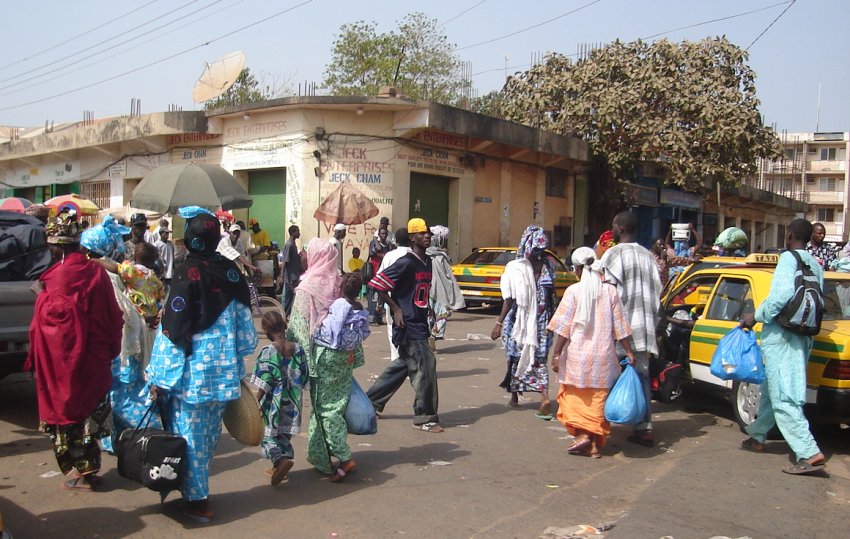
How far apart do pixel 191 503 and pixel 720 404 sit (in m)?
6.16

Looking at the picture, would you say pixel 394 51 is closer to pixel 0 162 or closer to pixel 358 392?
pixel 0 162

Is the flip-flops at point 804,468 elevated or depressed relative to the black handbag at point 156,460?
depressed

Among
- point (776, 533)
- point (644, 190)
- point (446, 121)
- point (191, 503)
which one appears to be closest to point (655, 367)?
point (776, 533)

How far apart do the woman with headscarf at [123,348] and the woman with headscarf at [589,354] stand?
3.20 m

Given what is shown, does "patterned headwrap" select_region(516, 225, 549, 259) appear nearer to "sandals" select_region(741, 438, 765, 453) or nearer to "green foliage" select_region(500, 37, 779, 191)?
"sandals" select_region(741, 438, 765, 453)

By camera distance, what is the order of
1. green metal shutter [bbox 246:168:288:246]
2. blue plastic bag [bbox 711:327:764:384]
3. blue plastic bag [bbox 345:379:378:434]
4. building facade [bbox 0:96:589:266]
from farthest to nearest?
green metal shutter [bbox 246:168:288:246], building facade [bbox 0:96:589:266], blue plastic bag [bbox 711:327:764:384], blue plastic bag [bbox 345:379:378:434]

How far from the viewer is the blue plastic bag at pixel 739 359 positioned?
6.05 m

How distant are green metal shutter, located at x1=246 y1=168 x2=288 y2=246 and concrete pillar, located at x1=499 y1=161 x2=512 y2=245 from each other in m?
6.69

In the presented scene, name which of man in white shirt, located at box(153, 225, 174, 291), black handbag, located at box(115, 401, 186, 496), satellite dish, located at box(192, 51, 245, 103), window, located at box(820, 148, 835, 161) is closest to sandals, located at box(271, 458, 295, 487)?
black handbag, located at box(115, 401, 186, 496)

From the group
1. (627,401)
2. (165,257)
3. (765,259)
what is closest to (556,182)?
(165,257)

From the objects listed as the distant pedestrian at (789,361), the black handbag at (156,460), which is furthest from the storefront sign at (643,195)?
the black handbag at (156,460)

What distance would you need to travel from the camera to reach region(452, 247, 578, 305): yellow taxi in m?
16.5

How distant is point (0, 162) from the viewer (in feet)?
96.9

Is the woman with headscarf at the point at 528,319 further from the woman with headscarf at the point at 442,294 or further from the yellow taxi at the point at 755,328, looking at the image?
the woman with headscarf at the point at 442,294
